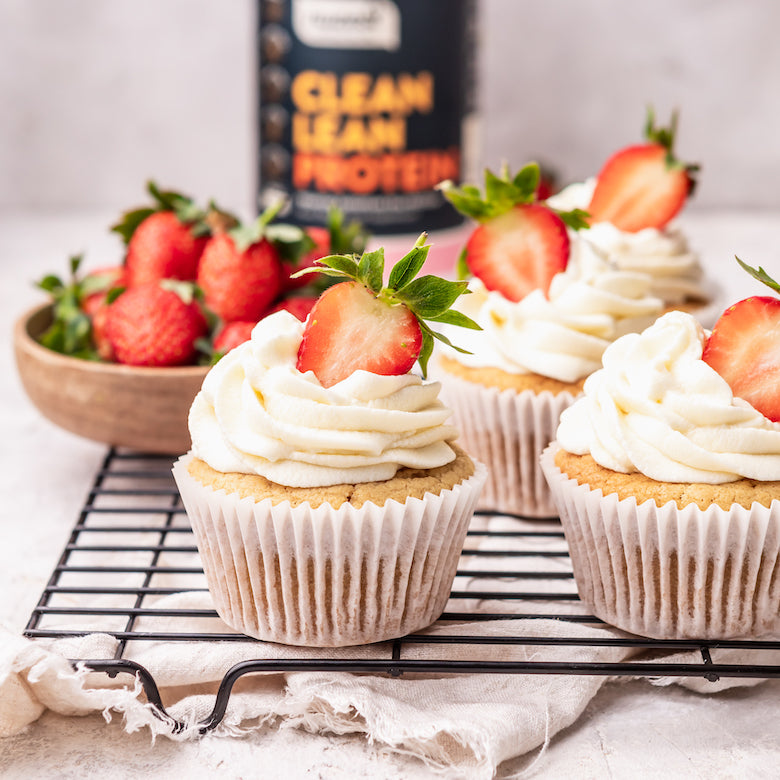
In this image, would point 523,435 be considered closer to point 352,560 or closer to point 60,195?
point 352,560

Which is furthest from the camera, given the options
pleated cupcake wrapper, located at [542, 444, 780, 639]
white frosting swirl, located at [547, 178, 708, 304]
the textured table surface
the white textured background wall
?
the white textured background wall

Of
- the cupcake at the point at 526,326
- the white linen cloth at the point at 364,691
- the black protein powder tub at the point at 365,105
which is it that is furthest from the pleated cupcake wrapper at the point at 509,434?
the black protein powder tub at the point at 365,105

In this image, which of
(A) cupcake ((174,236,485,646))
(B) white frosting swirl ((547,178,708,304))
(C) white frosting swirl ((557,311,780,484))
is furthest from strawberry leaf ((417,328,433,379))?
(B) white frosting swirl ((547,178,708,304))

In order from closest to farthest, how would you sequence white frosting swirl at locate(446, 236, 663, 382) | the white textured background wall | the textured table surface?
1. the textured table surface
2. white frosting swirl at locate(446, 236, 663, 382)
3. the white textured background wall

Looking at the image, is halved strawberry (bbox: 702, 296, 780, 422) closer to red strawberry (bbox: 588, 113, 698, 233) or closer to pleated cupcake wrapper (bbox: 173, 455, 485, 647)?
pleated cupcake wrapper (bbox: 173, 455, 485, 647)

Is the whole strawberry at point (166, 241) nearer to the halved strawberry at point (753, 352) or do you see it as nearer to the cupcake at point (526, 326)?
the cupcake at point (526, 326)

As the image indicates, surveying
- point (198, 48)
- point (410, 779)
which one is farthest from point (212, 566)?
point (198, 48)

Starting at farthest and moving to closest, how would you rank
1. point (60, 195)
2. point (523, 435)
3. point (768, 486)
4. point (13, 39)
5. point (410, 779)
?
point (60, 195), point (13, 39), point (523, 435), point (768, 486), point (410, 779)
